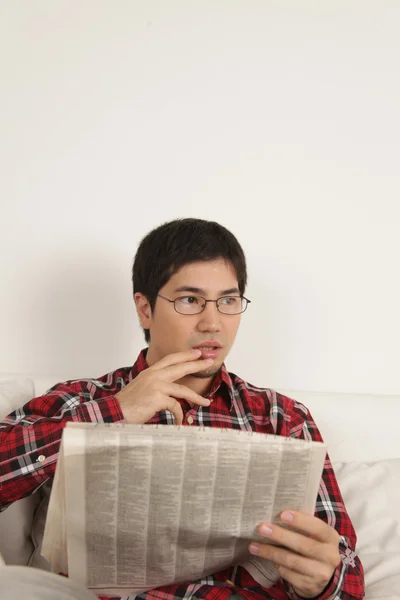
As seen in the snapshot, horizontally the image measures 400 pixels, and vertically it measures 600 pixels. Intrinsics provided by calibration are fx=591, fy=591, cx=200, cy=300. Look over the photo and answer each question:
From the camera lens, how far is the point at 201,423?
1.26 metres

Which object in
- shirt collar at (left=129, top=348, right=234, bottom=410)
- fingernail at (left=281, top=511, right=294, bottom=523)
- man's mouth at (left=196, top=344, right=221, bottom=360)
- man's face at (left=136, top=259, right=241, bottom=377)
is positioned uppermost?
man's face at (left=136, top=259, right=241, bottom=377)

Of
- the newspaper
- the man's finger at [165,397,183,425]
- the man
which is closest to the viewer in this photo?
the newspaper

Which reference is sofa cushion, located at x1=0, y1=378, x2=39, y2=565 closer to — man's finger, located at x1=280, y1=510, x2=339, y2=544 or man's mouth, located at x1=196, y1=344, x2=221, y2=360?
man's mouth, located at x1=196, y1=344, x2=221, y2=360

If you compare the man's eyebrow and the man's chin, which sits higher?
the man's eyebrow

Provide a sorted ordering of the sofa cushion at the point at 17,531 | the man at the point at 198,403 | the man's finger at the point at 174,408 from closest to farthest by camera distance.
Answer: the man at the point at 198,403
the man's finger at the point at 174,408
the sofa cushion at the point at 17,531

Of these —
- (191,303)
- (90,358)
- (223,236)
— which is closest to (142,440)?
(191,303)

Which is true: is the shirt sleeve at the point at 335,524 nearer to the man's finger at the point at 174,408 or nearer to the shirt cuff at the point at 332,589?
the shirt cuff at the point at 332,589

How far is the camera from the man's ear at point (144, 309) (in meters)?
1.36

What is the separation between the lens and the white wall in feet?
5.46

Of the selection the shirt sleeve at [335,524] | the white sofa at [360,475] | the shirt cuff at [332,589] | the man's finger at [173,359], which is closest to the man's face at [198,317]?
the man's finger at [173,359]

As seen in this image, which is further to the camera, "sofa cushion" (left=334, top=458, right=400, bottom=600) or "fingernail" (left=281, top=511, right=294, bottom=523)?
"sofa cushion" (left=334, top=458, right=400, bottom=600)

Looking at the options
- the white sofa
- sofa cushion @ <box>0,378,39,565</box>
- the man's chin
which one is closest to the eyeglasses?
the man's chin

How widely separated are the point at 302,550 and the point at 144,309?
2.18 feet

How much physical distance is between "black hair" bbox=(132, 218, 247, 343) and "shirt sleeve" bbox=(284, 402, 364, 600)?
14.5 inches
